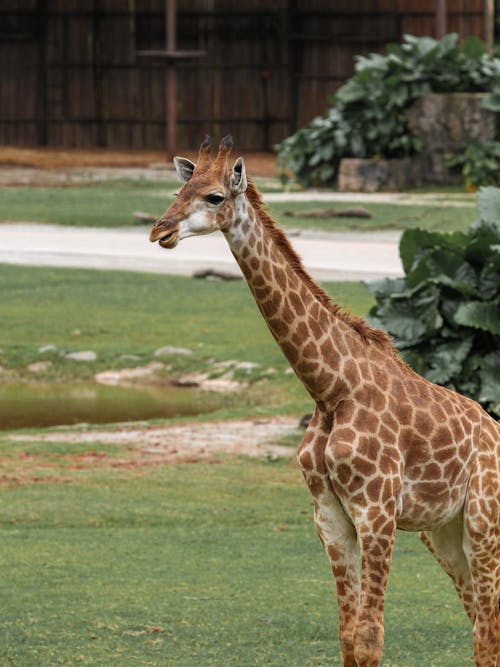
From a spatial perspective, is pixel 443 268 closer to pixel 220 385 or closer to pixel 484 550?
pixel 220 385

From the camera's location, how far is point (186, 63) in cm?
3806

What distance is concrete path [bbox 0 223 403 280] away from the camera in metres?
20.7

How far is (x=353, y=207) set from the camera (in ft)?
87.9

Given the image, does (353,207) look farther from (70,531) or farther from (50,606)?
(50,606)

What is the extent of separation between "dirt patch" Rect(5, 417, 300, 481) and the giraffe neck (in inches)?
266

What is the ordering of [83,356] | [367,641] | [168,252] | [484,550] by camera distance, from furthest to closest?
[168,252] → [83,356] → [484,550] → [367,641]

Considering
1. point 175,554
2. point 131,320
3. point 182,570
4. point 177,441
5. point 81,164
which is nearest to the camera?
point 182,570

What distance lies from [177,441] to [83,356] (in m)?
3.80

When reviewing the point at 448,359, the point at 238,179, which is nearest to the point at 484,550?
the point at 238,179

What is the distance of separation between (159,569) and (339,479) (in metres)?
3.92

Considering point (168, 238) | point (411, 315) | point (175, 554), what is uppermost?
point (168, 238)

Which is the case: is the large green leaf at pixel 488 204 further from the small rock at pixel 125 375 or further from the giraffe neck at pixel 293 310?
the giraffe neck at pixel 293 310

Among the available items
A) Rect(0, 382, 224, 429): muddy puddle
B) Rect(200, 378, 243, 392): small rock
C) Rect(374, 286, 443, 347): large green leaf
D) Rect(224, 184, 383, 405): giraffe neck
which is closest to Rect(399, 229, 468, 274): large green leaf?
Rect(374, 286, 443, 347): large green leaf

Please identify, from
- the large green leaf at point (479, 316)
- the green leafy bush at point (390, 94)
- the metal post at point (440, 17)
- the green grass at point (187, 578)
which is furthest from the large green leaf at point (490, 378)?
the metal post at point (440, 17)
